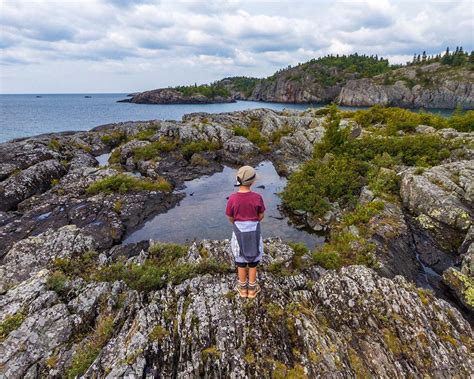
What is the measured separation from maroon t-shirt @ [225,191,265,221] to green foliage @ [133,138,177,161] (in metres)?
31.1

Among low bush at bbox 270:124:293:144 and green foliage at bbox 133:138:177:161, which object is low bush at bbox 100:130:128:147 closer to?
green foliage at bbox 133:138:177:161

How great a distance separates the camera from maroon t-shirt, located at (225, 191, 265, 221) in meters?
8.05

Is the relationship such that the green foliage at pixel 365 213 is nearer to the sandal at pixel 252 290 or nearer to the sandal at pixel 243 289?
the sandal at pixel 252 290

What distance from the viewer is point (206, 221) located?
21328 millimetres

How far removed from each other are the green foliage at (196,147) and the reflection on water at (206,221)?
414 inches

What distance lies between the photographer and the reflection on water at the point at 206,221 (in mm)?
19375

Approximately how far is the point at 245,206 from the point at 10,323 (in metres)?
8.67

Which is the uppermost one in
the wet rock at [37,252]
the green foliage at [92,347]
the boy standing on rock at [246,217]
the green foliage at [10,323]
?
the boy standing on rock at [246,217]

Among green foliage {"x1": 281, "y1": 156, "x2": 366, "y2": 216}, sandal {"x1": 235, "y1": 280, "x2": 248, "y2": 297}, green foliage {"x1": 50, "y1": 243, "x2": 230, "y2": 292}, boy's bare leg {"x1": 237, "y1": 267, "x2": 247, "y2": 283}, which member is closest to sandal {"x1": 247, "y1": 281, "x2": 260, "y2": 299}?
sandal {"x1": 235, "y1": 280, "x2": 248, "y2": 297}

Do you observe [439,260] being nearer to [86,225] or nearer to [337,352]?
[337,352]

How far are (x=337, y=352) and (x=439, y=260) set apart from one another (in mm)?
12075

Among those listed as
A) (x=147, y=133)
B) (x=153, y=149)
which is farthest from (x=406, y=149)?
(x=147, y=133)

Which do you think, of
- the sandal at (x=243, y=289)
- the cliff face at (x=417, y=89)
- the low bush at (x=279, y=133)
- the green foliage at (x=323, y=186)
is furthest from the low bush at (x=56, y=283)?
the cliff face at (x=417, y=89)

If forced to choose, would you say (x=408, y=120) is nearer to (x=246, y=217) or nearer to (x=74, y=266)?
(x=246, y=217)
